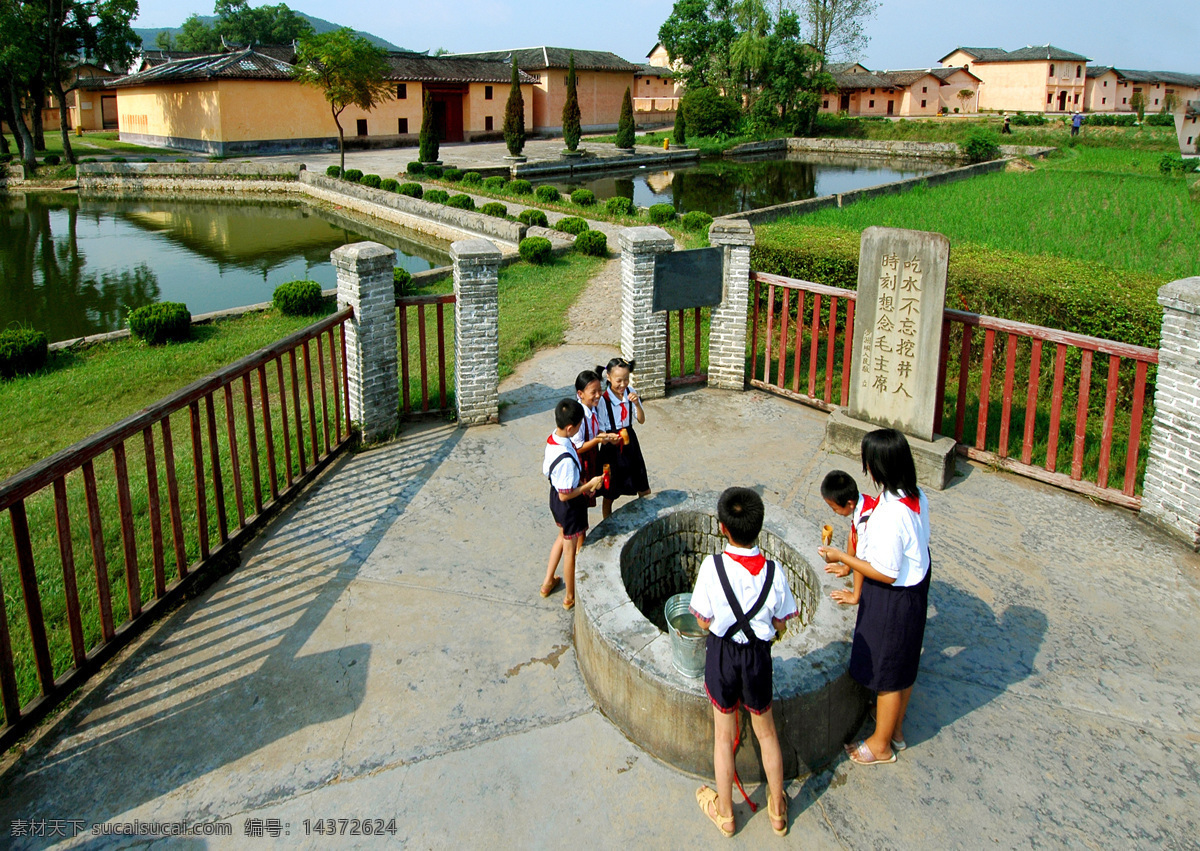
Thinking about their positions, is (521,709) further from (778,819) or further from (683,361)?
(683,361)

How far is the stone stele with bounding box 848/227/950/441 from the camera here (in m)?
5.87

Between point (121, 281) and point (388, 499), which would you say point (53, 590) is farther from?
point (121, 281)

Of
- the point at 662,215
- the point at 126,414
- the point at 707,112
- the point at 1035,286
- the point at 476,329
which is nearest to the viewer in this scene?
the point at 476,329

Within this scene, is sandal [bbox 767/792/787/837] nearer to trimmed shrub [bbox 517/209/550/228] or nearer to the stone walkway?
the stone walkway

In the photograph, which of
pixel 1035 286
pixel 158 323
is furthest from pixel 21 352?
pixel 1035 286

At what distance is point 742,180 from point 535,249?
19.4 m

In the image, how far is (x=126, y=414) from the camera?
7.88m

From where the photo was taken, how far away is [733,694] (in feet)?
10.1

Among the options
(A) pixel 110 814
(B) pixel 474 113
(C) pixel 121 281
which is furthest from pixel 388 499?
(B) pixel 474 113

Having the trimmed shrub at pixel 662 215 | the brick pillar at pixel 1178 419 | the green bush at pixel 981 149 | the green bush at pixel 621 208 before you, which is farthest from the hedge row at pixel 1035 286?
the green bush at pixel 981 149

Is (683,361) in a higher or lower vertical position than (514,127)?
lower

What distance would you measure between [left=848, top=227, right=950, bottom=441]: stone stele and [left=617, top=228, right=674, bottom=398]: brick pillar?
1.82 metres

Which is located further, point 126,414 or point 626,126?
point 626,126

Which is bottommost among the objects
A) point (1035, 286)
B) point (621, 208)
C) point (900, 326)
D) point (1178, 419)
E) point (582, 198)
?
point (1178, 419)
